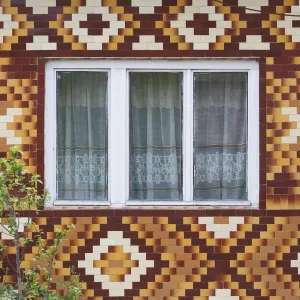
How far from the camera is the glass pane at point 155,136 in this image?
6285mm

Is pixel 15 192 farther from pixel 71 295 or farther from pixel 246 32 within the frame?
pixel 246 32

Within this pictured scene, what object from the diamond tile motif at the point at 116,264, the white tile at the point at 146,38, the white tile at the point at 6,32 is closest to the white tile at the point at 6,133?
the white tile at the point at 6,32

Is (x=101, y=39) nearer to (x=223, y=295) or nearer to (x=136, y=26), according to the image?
(x=136, y=26)

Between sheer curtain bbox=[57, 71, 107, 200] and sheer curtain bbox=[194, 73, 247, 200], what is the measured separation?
3.17 feet

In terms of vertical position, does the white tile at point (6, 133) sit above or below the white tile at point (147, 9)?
below

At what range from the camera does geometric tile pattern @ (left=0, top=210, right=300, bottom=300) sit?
6059 mm

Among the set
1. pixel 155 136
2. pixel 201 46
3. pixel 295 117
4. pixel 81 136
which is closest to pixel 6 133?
pixel 81 136

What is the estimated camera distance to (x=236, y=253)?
608 cm

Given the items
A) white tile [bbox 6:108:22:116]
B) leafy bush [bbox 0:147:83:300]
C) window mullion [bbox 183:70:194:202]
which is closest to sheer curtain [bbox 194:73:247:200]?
window mullion [bbox 183:70:194:202]

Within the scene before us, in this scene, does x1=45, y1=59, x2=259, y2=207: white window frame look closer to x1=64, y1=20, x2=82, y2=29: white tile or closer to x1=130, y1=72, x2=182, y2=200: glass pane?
x1=130, y1=72, x2=182, y2=200: glass pane

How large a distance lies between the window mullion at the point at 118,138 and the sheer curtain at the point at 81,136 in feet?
0.33

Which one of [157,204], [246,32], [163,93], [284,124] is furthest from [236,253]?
[246,32]

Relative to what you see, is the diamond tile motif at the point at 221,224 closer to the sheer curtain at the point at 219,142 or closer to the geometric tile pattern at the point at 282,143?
the sheer curtain at the point at 219,142

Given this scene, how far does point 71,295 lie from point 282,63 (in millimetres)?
3046
